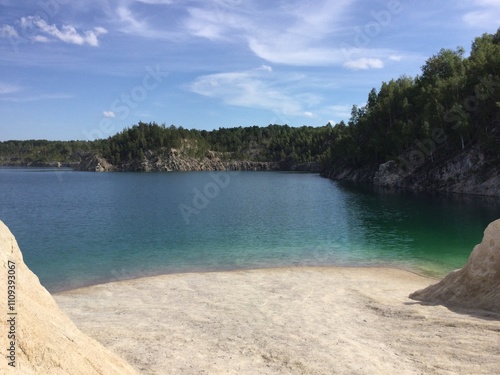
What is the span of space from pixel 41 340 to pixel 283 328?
11.2m

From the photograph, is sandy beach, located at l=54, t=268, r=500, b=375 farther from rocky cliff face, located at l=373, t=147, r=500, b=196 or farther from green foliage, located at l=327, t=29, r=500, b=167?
green foliage, located at l=327, t=29, r=500, b=167

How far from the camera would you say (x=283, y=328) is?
16859mm

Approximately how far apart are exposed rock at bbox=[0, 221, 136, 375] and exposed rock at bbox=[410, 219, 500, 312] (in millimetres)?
15261

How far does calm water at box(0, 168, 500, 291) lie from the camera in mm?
32812

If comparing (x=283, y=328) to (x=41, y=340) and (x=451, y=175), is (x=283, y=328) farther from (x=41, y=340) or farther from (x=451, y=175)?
(x=451, y=175)

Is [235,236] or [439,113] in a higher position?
[439,113]

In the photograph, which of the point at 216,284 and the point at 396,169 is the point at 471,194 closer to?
the point at 396,169

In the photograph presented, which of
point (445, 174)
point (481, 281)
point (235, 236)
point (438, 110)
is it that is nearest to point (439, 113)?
point (438, 110)

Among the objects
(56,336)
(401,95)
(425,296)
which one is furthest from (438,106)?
(56,336)

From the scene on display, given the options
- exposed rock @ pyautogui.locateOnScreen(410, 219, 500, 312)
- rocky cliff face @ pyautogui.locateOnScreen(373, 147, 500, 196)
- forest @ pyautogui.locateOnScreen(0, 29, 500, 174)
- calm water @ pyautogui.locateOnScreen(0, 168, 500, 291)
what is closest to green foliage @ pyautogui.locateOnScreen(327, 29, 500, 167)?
forest @ pyautogui.locateOnScreen(0, 29, 500, 174)

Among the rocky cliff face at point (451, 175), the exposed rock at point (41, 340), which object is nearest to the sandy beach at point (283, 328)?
the exposed rock at point (41, 340)

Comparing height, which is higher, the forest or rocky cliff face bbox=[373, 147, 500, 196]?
the forest

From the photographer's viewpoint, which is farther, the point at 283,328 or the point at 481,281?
the point at 481,281

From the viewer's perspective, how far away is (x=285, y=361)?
13359 millimetres
